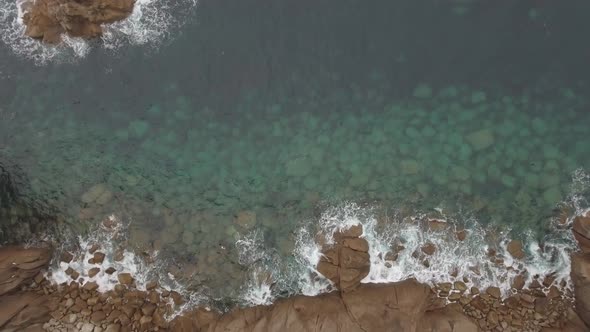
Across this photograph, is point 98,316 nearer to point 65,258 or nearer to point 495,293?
point 65,258

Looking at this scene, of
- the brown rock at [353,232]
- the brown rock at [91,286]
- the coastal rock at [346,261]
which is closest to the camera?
the coastal rock at [346,261]

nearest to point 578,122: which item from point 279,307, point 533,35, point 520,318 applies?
Result: point 533,35

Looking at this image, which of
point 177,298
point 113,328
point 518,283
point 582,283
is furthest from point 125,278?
point 582,283

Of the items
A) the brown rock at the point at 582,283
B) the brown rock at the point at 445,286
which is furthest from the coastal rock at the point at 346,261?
the brown rock at the point at 582,283

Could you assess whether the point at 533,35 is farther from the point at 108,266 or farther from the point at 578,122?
the point at 108,266

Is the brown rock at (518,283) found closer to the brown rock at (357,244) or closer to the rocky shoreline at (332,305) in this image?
the rocky shoreline at (332,305)

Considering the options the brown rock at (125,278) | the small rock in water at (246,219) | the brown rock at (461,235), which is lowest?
the brown rock at (125,278)
